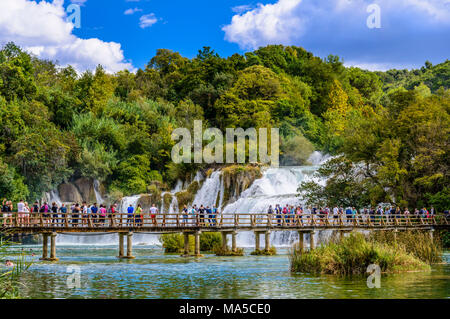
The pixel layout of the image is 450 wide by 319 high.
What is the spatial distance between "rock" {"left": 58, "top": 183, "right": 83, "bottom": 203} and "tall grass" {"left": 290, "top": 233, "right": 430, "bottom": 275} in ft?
138

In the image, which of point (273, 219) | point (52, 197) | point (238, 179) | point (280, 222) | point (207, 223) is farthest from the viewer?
point (52, 197)

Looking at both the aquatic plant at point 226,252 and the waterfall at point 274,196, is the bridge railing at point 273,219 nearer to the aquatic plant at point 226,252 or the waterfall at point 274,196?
the aquatic plant at point 226,252

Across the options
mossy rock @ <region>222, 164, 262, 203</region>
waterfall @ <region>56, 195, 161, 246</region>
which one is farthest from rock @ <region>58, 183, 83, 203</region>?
mossy rock @ <region>222, 164, 262, 203</region>

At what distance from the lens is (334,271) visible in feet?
83.4

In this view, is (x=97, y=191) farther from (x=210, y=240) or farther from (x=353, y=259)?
(x=353, y=259)

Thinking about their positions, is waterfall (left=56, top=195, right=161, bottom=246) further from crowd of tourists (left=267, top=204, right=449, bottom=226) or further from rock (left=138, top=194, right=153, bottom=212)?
crowd of tourists (left=267, top=204, right=449, bottom=226)

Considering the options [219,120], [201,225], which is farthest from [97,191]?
[201,225]

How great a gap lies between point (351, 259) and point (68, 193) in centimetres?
4514

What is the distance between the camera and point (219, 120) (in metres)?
80.4

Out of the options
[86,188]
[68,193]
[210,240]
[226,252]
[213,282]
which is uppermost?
[86,188]

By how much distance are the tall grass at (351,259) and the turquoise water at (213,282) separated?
707mm

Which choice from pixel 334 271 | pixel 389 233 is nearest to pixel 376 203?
pixel 389 233

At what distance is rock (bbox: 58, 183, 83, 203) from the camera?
2552 inches
